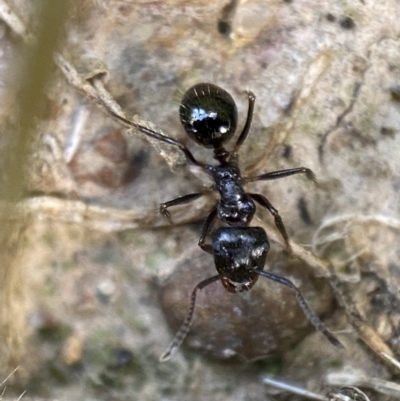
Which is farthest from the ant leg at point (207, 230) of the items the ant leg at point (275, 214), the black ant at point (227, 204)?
the ant leg at point (275, 214)

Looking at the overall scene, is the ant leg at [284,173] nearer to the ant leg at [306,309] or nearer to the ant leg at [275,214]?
the ant leg at [275,214]

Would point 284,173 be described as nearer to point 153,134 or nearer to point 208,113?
point 208,113

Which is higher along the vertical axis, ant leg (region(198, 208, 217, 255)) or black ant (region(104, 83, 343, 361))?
black ant (region(104, 83, 343, 361))

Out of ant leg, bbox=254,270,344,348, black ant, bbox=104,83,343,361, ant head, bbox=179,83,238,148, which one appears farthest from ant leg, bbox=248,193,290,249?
ant head, bbox=179,83,238,148

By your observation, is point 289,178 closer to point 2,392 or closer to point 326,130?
point 326,130

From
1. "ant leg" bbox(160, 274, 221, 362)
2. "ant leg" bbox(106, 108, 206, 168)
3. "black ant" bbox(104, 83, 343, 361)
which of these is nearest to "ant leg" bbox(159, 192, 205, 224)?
"black ant" bbox(104, 83, 343, 361)

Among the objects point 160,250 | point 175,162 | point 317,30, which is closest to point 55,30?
point 175,162

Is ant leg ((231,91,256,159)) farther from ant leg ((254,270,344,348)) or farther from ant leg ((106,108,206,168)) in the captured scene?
ant leg ((254,270,344,348))

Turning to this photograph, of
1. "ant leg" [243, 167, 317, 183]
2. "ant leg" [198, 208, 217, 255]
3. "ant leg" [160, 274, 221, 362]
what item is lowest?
"ant leg" [160, 274, 221, 362]
